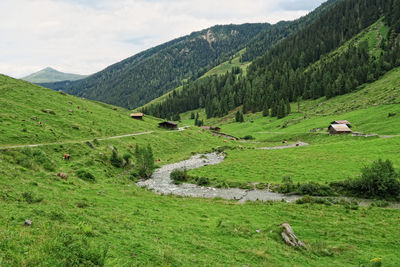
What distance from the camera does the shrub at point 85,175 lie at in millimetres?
37537

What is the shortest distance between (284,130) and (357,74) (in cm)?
7179

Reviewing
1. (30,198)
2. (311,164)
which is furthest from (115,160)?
(311,164)

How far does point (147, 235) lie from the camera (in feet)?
58.5

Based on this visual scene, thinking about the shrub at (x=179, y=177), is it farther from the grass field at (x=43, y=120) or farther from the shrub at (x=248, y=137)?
the shrub at (x=248, y=137)

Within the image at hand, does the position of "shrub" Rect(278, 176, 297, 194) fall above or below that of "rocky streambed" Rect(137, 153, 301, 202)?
above

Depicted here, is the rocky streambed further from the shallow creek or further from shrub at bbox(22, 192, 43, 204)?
shrub at bbox(22, 192, 43, 204)

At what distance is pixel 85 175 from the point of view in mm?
38250

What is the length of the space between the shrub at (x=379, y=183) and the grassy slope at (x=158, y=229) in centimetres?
682

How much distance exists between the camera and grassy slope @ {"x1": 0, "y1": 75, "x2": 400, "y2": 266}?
12388 mm

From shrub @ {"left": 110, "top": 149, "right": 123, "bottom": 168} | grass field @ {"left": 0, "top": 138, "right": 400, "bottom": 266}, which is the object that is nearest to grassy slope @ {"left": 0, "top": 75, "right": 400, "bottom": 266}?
grass field @ {"left": 0, "top": 138, "right": 400, "bottom": 266}

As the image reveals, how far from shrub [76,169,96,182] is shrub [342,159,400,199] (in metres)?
43.9

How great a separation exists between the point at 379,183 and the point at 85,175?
47.4m

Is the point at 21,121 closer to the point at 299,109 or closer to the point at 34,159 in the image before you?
the point at 34,159

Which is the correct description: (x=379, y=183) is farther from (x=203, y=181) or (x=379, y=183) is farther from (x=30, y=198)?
(x=30, y=198)
